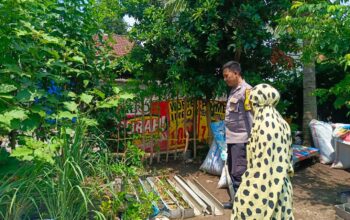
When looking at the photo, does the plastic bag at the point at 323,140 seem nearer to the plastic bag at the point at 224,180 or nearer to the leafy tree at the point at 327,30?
the leafy tree at the point at 327,30

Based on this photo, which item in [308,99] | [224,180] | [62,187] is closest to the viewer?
[62,187]

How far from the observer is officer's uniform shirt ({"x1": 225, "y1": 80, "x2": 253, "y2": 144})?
4285 millimetres

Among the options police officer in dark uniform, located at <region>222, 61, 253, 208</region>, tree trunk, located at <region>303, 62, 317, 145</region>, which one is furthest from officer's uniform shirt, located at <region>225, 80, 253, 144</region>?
tree trunk, located at <region>303, 62, 317, 145</region>

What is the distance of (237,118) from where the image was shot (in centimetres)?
437

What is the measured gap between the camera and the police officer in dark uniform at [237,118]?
14.1 ft

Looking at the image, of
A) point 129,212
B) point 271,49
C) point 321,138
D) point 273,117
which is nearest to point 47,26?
point 129,212

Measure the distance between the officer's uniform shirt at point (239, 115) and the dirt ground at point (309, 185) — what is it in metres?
1.04

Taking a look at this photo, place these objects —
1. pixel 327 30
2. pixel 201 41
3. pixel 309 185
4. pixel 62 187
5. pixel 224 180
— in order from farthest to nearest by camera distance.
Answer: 1. pixel 201 41
2. pixel 309 185
3. pixel 224 180
4. pixel 327 30
5. pixel 62 187

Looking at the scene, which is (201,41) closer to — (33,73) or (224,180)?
(224,180)

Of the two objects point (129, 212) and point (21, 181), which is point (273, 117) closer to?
point (129, 212)

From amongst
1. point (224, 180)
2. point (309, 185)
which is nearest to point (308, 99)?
point (309, 185)

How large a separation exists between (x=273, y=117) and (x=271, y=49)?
374 centimetres

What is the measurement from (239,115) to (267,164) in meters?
1.42

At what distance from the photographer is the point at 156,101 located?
22.9 feet
